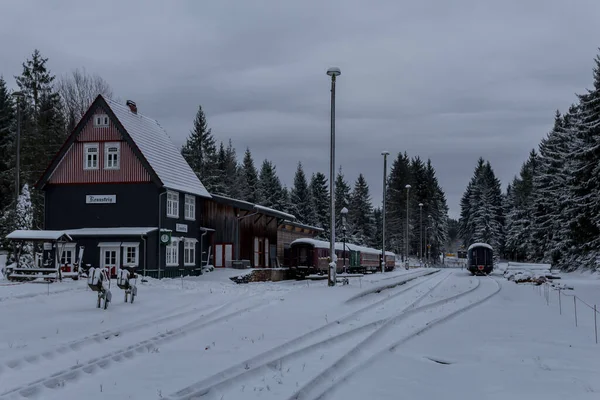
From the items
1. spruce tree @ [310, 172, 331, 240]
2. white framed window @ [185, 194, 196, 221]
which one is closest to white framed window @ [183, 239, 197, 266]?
white framed window @ [185, 194, 196, 221]

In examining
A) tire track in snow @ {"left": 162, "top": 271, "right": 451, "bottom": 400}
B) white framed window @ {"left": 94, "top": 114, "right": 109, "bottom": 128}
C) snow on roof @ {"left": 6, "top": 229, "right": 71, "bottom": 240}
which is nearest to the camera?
tire track in snow @ {"left": 162, "top": 271, "right": 451, "bottom": 400}

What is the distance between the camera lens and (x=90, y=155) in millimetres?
38438

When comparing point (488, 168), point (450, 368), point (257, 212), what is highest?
point (488, 168)

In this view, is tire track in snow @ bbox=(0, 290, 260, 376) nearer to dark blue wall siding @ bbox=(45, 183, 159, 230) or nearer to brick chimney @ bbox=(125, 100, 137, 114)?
dark blue wall siding @ bbox=(45, 183, 159, 230)

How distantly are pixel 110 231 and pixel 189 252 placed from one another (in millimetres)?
6449

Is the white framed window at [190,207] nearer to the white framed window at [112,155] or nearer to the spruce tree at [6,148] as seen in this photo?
the white framed window at [112,155]

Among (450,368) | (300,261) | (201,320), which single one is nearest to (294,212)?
(300,261)

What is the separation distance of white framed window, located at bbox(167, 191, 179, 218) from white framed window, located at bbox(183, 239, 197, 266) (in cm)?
228

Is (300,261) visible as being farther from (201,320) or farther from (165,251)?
(201,320)

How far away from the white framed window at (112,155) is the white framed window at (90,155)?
2.31ft

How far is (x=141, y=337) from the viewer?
44.4 ft

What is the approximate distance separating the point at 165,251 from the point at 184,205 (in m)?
4.05

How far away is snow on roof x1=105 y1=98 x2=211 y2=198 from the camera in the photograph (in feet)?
125

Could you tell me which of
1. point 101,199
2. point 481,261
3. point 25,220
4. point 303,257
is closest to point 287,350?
point 101,199
